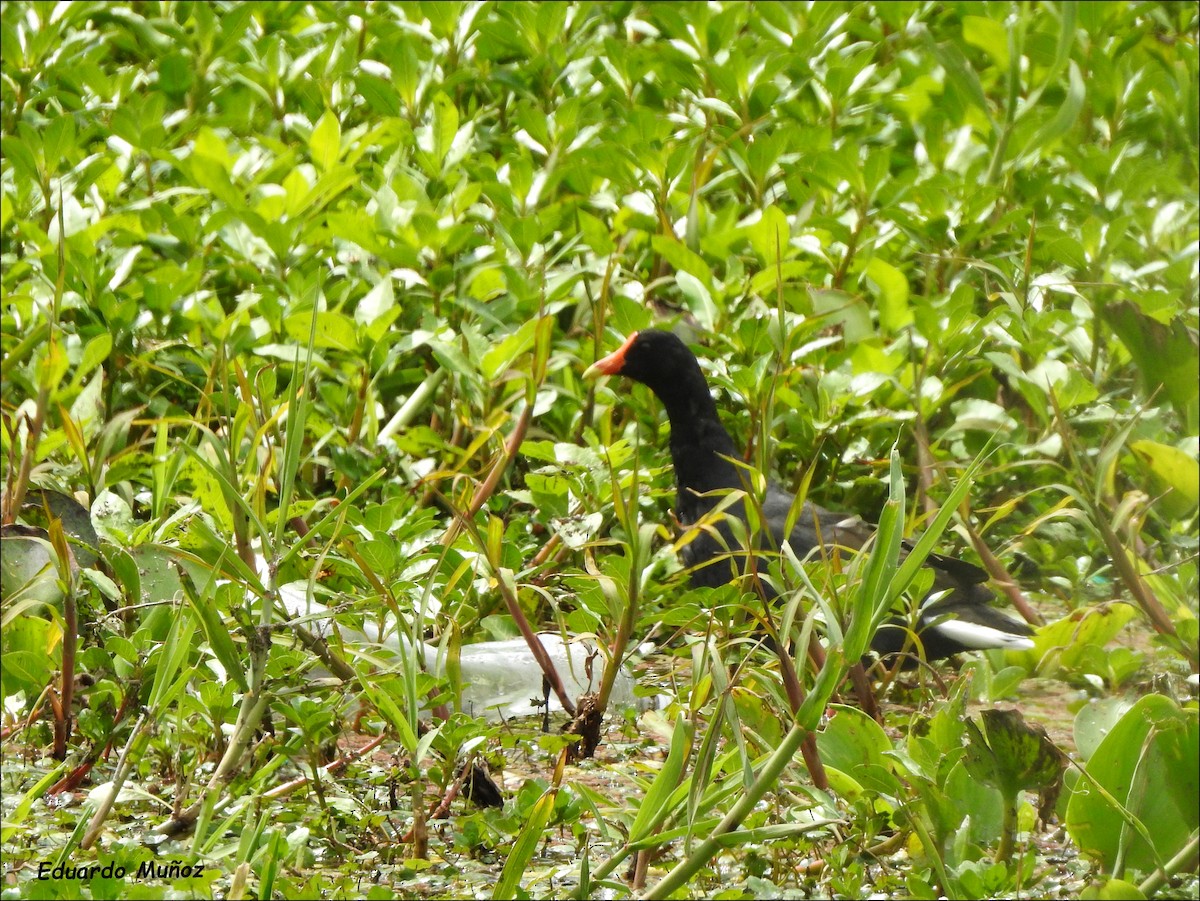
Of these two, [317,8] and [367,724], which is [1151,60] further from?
[367,724]

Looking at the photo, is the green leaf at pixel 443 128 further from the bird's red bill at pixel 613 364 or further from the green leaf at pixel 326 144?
the bird's red bill at pixel 613 364

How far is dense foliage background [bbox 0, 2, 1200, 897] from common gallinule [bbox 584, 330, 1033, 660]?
67mm

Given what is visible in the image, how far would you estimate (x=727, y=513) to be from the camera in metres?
2.80

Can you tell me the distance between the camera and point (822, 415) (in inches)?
121

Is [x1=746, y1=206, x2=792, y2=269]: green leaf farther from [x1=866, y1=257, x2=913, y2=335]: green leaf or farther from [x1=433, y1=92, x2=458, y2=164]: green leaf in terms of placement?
[x1=433, y1=92, x2=458, y2=164]: green leaf

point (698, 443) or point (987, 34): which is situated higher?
point (987, 34)

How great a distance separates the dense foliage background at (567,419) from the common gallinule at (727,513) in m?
0.07

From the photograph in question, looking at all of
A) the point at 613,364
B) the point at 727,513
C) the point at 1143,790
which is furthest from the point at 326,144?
the point at 1143,790

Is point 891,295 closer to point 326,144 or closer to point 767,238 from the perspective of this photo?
point 767,238

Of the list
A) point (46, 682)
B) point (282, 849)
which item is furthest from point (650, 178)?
point (282, 849)

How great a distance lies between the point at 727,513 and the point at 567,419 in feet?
2.17

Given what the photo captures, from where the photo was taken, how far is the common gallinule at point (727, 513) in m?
2.79

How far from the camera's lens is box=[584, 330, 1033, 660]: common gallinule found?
9.16ft

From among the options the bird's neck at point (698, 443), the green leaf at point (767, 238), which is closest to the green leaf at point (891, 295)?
the green leaf at point (767, 238)
